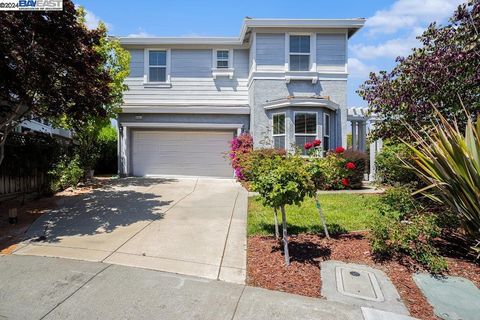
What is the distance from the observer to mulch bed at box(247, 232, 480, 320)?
3.83 m

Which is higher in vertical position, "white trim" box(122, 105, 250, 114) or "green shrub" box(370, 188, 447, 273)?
"white trim" box(122, 105, 250, 114)

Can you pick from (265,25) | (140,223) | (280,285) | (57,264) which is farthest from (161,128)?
(280,285)

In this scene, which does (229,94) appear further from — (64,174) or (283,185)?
(283,185)

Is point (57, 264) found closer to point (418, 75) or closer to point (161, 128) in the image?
point (418, 75)

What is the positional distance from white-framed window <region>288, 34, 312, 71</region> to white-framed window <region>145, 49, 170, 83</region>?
19.1 ft

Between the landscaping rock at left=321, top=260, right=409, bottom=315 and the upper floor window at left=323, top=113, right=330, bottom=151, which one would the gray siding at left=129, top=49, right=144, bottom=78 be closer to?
the upper floor window at left=323, top=113, right=330, bottom=151

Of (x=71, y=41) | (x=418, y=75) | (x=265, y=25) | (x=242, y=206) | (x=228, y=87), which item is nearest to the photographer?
(x=71, y=41)

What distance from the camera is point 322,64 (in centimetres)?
1372

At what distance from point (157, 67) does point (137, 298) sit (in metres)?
13.3

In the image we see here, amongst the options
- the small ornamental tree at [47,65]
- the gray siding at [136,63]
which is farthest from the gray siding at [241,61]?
the small ornamental tree at [47,65]

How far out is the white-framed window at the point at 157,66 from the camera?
15141 millimetres

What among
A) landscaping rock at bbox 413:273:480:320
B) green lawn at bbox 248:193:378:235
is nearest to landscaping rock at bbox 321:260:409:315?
landscaping rock at bbox 413:273:480:320

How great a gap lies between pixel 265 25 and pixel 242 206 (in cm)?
838

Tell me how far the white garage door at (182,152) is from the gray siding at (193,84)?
1.57 m
